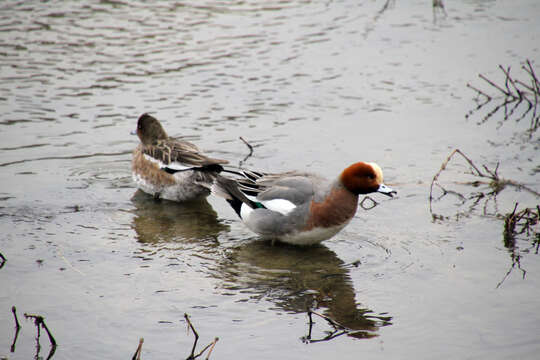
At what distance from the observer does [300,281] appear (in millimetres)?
6117

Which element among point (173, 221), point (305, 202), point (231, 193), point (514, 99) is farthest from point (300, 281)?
point (514, 99)

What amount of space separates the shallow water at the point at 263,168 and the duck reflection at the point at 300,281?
0.07ft

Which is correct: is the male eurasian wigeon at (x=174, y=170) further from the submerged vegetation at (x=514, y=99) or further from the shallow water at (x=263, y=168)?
the submerged vegetation at (x=514, y=99)

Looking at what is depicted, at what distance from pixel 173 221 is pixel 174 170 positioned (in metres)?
0.64

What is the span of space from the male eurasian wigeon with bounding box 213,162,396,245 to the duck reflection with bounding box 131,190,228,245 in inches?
19.7

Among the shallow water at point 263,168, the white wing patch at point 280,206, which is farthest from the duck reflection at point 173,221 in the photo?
the white wing patch at point 280,206

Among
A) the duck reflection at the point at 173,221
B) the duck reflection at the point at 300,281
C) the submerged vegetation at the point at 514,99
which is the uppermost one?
the submerged vegetation at the point at 514,99

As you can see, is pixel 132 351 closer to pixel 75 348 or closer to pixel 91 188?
pixel 75 348

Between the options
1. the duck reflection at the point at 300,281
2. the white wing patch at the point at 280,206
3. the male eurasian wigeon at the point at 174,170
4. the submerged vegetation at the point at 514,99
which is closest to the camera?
the duck reflection at the point at 300,281

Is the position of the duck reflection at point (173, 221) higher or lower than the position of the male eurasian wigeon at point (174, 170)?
lower

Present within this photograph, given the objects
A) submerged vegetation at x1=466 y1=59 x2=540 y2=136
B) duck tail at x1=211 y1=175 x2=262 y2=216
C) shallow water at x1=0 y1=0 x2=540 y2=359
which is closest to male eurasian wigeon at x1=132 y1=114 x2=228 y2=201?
shallow water at x1=0 y1=0 x2=540 y2=359

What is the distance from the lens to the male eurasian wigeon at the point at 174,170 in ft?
25.8

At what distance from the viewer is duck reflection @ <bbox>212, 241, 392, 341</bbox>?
5.51 meters

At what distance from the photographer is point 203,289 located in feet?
19.4
